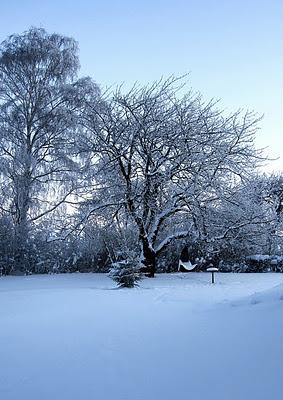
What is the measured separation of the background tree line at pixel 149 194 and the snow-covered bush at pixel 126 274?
2361 millimetres

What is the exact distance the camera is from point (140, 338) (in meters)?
3.51

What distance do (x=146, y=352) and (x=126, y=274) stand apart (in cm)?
482

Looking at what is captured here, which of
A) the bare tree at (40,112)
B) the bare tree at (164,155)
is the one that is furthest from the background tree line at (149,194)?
the bare tree at (40,112)

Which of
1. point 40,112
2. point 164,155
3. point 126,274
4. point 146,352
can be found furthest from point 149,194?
point 146,352

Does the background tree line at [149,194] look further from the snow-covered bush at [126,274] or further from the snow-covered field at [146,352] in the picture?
the snow-covered field at [146,352]

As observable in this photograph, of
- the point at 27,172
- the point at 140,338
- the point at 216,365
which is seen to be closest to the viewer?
the point at 216,365

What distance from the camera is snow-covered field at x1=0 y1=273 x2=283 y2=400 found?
2338 mm

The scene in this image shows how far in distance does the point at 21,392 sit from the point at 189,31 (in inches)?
360

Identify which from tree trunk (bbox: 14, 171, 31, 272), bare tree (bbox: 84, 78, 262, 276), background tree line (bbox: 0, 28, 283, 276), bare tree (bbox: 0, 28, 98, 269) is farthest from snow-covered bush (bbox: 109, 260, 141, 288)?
bare tree (bbox: 0, 28, 98, 269)

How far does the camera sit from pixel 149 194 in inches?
469

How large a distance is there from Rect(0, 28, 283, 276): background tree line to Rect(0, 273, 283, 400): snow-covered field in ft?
Answer: 20.5

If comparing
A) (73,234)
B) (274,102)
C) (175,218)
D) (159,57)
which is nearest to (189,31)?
(159,57)

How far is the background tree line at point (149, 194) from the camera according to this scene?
1180 cm

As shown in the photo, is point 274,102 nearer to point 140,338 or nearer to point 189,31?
point 189,31
